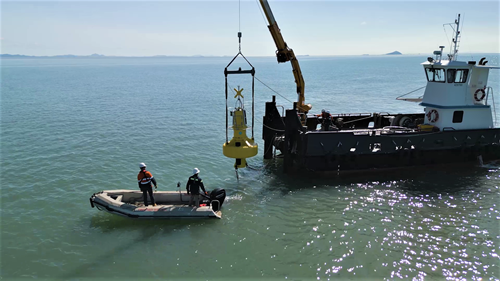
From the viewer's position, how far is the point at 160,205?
11930mm

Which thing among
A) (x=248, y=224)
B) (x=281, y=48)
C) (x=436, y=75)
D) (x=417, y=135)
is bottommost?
(x=248, y=224)

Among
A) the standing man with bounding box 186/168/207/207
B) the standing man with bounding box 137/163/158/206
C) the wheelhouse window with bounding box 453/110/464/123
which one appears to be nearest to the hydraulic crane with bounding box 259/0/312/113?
the wheelhouse window with bounding box 453/110/464/123

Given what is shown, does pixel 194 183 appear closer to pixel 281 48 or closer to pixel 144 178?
pixel 144 178

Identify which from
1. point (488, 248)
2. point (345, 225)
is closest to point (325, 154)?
point (345, 225)

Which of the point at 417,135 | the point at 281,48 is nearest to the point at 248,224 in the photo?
the point at 417,135

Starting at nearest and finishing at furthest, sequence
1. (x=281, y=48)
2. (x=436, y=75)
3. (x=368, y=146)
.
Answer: (x=368, y=146), (x=436, y=75), (x=281, y=48)

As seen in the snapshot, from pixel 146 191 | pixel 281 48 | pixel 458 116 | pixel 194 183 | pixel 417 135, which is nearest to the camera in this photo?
pixel 146 191

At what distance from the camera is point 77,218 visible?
11672 mm

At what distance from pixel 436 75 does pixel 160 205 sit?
1442 centimetres

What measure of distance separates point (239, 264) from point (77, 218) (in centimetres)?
609

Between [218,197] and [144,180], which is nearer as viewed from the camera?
[144,180]

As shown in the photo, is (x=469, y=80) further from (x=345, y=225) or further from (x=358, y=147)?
(x=345, y=225)

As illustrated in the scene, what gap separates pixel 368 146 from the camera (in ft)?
50.6

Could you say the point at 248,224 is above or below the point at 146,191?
below
